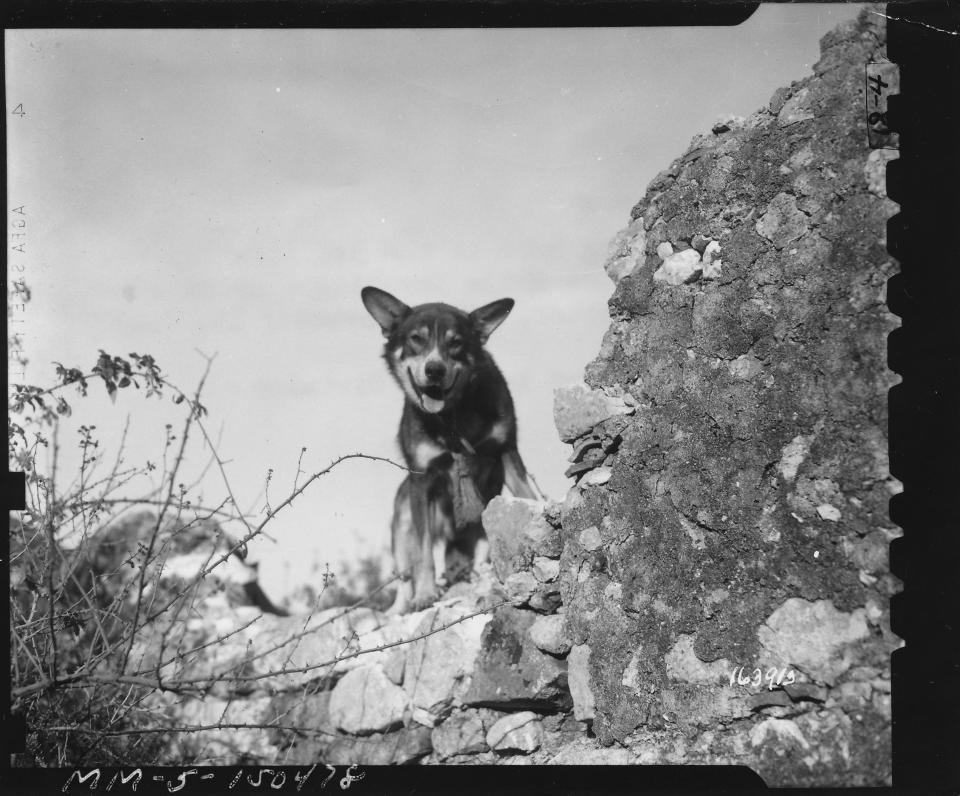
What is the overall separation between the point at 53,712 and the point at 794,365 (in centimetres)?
376

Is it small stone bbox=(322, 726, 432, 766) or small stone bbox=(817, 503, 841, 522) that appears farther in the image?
small stone bbox=(322, 726, 432, 766)

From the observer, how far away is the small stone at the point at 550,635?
11.5 ft

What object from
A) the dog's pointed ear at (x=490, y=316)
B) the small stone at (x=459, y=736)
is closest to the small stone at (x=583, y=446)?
the dog's pointed ear at (x=490, y=316)

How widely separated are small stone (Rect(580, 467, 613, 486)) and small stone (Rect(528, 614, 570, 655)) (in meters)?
0.61

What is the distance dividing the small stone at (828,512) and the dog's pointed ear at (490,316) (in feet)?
5.65

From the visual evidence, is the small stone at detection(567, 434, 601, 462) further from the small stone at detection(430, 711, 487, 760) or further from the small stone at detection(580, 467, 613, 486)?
the small stone at detection(430, 711, 487, 760)

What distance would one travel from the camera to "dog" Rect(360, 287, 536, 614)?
4066mm

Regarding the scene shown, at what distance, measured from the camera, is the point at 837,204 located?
2.99 meters

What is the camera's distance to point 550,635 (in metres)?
3.55

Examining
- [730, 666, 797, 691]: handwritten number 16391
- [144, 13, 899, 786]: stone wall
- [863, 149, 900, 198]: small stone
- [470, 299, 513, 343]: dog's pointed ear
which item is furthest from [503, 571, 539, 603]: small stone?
[863, 149, 900, 198]: small stone

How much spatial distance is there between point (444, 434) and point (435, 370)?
35 centimetres

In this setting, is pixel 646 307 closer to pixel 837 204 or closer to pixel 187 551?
pixel 837 204

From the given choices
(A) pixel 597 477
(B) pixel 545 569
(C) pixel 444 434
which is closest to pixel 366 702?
(B) pixel 545 569

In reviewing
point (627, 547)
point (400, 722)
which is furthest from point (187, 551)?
point (627, 547)
